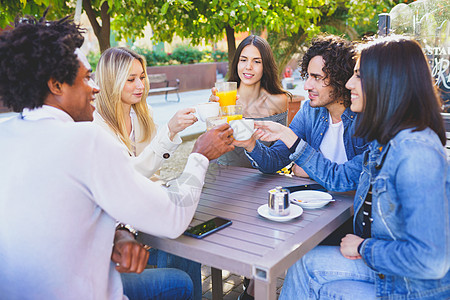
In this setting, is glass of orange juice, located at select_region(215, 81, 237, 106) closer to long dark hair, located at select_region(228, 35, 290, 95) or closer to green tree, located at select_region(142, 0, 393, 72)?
long dark hair, located at select_region(228, 35, 290, 95)

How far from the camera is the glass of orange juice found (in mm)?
2760

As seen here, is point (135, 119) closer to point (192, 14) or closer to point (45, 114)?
point (45, 114)

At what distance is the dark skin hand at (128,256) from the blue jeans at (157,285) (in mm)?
328

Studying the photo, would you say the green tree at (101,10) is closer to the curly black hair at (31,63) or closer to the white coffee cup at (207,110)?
the white coffee cup at (207,110)

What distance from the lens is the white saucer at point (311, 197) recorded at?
2021 millimetres

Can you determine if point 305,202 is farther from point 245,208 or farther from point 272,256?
point 272,256

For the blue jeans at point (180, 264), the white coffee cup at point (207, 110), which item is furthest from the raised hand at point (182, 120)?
the blue jeans at point (180, 264)

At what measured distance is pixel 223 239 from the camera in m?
1.71

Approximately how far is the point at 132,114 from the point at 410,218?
221cm

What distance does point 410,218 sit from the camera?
1.46 meters

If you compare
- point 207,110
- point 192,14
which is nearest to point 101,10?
point 192,14

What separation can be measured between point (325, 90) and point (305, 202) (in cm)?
92

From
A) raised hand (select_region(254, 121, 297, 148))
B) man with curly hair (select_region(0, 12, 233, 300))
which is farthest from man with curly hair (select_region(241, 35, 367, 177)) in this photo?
man with curly hair (select_region(0, 12, 233, 300))

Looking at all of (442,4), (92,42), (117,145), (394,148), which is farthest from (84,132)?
(92,42)
